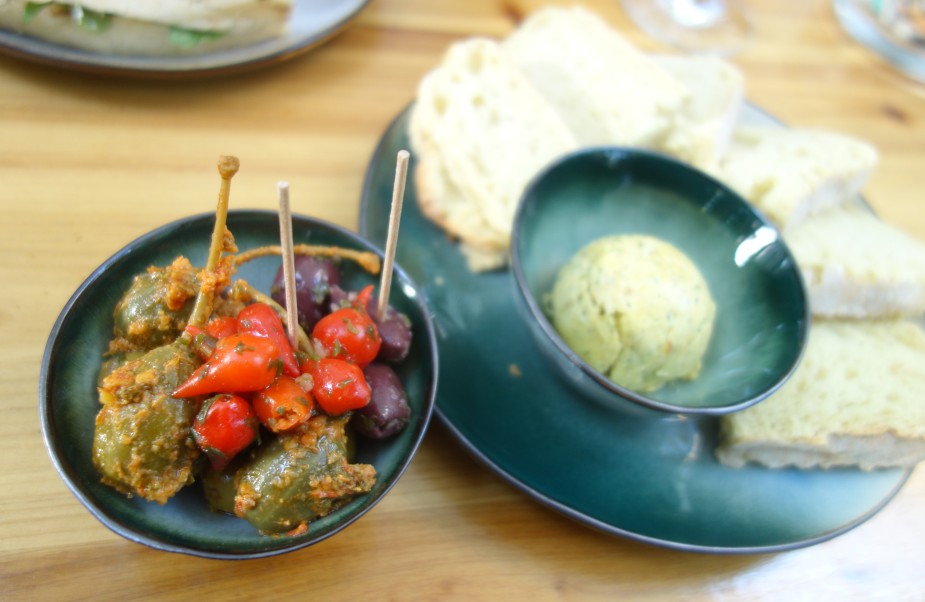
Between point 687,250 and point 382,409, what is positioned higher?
point 382,409

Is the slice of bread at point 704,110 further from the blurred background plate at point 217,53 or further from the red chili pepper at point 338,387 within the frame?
the red chili pepper at point 338,387

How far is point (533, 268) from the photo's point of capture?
148cm

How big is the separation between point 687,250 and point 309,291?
991mm

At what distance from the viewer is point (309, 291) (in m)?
1.04

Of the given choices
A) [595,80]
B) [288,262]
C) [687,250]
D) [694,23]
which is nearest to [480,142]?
[595,80]

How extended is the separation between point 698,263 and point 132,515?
1.32m

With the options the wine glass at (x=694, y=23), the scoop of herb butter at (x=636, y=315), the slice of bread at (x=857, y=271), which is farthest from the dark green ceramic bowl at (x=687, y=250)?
the wine glass at (x=694, y=23)

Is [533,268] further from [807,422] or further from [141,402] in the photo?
[141,402]

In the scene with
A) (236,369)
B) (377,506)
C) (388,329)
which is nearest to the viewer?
(236,369)

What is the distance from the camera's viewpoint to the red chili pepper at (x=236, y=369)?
0.83 metres

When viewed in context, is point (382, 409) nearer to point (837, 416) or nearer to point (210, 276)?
point (210, 276)

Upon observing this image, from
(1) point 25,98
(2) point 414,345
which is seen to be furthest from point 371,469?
(1) point 25,98

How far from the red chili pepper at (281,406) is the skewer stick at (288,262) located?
81 millimetres

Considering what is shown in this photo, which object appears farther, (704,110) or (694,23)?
(694,23)
